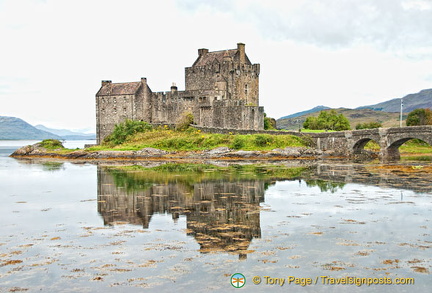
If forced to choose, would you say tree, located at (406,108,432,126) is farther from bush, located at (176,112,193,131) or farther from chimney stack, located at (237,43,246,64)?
bush, located at (176,112,193,131)

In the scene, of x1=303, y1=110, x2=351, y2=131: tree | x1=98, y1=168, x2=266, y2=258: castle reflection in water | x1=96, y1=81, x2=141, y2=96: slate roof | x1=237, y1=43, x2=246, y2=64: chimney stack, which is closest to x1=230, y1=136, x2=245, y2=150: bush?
x1=237, y1=43, x2=246, y2=64: chimney stack

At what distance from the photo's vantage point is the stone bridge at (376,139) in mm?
46219

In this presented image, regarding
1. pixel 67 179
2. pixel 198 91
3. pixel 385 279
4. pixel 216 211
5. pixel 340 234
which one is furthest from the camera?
pixel 198 91

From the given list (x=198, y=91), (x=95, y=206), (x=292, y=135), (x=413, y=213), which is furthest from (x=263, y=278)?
(x=198, y=91)

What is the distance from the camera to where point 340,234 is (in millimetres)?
14109

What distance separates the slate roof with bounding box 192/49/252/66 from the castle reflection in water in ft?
121

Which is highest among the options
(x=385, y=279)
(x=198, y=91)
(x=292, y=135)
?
(x=198, y=91)

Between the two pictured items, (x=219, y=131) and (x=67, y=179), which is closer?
(x=67, y=179)

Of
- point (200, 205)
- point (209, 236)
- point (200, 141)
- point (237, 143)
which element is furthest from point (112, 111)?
point (209, 236)

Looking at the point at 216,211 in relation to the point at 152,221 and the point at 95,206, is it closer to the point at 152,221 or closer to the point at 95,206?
the point at 152,221

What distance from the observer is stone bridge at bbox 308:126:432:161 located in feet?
152

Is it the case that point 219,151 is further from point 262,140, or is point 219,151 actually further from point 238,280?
point 238,280

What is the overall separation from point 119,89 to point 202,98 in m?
13.4

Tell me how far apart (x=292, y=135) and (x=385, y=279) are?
152 ft
